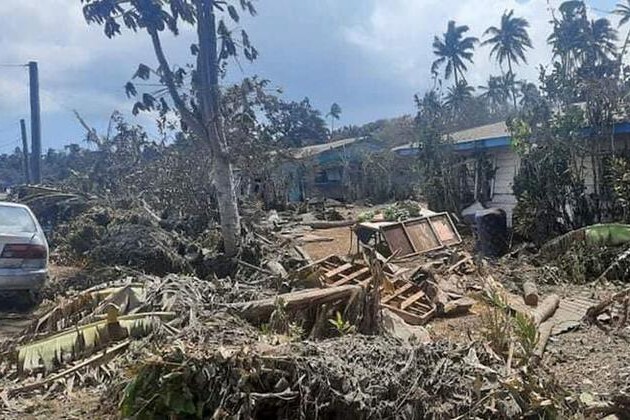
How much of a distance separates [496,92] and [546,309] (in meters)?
50.2

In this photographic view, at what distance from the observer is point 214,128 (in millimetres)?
10508

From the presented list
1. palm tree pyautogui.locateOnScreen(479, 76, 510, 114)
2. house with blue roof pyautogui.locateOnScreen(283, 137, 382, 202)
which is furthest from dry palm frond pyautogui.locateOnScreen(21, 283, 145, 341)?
palm tree pyautogui.locateOnScreen(479, 76, 510, 114)

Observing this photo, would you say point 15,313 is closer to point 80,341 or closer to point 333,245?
point 80,341

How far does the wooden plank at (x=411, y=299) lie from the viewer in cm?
694

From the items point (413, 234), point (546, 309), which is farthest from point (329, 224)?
point (546, 309)

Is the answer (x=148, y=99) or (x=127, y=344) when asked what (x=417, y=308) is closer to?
(x=127, y=344)

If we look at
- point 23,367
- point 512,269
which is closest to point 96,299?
point 23,367

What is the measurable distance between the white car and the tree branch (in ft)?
12.8

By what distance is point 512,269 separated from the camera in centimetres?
982

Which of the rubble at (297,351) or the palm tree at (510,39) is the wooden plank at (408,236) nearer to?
the rubble at (297,351)

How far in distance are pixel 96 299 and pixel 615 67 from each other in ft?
39.6

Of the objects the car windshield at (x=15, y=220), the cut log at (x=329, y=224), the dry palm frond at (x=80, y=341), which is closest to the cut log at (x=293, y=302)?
the dry palm frond at (x=80, y=341)

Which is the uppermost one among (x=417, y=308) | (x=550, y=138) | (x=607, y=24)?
(x=607, y=24)

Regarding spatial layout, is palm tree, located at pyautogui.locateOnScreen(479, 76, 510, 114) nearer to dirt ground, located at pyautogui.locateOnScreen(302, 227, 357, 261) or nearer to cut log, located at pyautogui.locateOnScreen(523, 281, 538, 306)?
dirt ground, located at pyautogui.locateOnScreen(302, 227, 357, 261)
